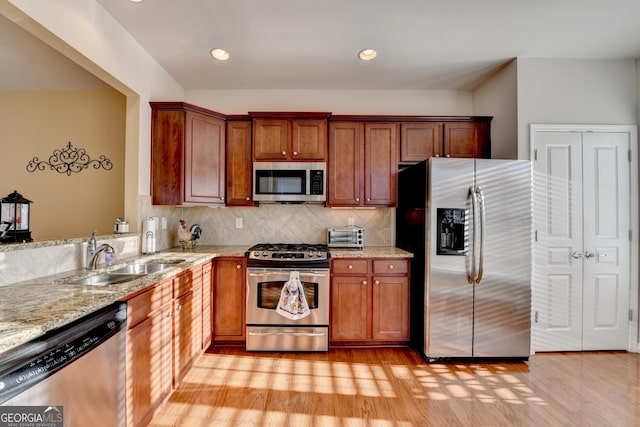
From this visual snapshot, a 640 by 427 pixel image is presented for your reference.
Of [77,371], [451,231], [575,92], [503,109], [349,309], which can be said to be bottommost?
[349,309]

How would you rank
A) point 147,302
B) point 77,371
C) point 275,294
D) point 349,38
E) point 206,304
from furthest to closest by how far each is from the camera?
point 275,294, point 206,304, point 349,38, point 147,302, point 77,371

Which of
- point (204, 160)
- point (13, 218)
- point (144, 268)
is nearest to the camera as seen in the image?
point (13, 218)

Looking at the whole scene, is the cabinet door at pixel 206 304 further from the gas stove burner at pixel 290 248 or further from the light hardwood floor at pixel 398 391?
the gas stove burner at pixel 290 248

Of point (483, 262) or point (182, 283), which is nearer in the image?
point (182, 283)

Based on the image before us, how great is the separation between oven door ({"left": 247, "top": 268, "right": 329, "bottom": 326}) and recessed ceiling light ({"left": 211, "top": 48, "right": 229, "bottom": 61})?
79.3 inches

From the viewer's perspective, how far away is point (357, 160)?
10.6 ft

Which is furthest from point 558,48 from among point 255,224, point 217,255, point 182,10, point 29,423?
point 29,423

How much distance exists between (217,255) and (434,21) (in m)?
2.70

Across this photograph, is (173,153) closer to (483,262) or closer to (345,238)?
(345,238)

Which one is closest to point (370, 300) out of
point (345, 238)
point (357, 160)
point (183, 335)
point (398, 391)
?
point (345, 238)

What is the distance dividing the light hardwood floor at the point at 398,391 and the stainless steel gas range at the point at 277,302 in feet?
0.38

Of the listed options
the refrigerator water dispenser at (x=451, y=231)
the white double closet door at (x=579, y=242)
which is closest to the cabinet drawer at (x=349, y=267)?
the refrigerator water dispenser at (x=451, y=231)

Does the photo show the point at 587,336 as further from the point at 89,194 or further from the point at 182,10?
the point at 89,194

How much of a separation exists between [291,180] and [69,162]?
248cm
